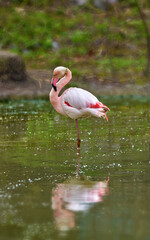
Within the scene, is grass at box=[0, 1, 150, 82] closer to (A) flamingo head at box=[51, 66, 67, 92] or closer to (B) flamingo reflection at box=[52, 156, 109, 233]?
(A) flamingo head at box=[51, 66, 67, 92]

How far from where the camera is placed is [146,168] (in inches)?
259

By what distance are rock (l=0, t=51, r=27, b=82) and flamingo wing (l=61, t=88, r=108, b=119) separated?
23.6 feet

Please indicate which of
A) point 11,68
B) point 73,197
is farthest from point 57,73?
point 11,68

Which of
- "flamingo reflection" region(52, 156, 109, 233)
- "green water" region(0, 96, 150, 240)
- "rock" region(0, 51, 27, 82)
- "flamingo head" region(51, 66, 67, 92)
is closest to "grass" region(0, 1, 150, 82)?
"rock" region(0, 51, 27, 82)

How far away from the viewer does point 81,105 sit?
8570 mm

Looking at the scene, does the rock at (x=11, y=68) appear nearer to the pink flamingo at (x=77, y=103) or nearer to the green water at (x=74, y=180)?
the green water at (x=74, y=180)

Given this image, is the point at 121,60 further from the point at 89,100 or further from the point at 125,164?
the point at 125,164

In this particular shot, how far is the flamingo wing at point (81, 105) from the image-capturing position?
8.52m

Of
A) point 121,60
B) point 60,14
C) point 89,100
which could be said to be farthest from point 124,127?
point 60,14

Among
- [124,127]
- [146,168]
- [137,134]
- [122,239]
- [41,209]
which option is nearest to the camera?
[122,239]

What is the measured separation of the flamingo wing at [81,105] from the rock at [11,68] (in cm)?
720

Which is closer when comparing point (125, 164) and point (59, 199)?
point (59, 199)

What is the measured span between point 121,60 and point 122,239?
14.1 m

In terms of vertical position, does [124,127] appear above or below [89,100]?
below
